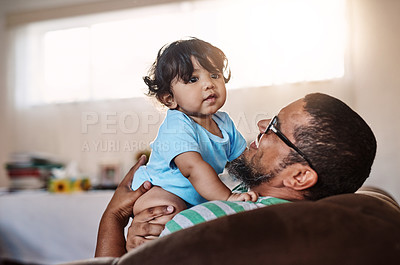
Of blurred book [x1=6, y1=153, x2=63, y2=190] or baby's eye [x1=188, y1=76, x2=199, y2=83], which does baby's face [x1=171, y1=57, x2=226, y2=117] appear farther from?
blurred book [x1=6, y1=153, x2=63, y2=190]

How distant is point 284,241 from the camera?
0.59 meters

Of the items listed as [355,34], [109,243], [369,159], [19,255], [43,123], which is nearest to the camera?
[369,159]

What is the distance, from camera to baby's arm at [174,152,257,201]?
85cm

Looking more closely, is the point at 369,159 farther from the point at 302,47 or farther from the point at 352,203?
the point at 302,47

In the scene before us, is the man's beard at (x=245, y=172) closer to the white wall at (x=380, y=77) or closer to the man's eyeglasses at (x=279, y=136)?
the man's eyeglasses at (x=279, y=136)

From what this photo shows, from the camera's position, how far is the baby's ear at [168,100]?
2.95 ft

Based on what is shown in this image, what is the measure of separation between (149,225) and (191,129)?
0.23 metres

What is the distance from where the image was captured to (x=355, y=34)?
8.07 feet

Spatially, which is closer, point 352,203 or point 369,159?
point 352,203

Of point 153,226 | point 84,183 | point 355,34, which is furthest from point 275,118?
point 84,183

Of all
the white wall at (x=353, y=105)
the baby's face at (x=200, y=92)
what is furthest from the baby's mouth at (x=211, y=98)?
the white wall at (x=353, y=105)

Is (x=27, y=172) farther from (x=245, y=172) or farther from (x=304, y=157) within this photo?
(x=304, y=157)

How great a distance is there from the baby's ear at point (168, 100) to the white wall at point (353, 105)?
0.33 meters

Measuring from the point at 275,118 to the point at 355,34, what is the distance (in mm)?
1771
